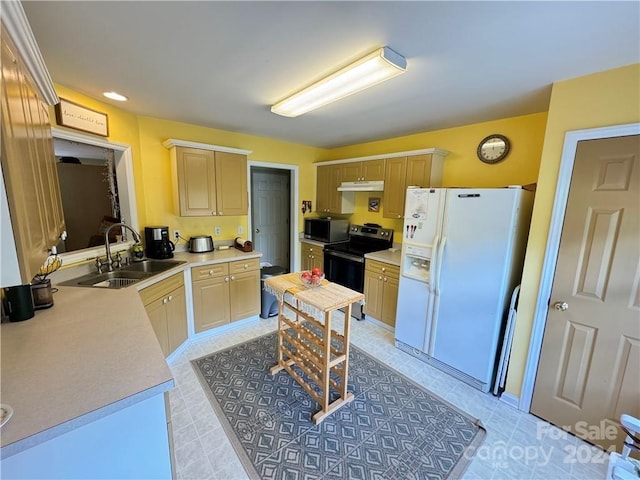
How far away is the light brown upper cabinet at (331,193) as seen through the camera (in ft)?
13.0

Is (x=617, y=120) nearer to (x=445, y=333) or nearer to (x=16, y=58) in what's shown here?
(x=445, y=333)

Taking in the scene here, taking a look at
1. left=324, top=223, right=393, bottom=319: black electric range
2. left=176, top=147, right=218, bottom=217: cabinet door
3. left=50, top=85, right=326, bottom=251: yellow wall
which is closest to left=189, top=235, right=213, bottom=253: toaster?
left=50, top=85, right=326, bottom=251: yellow wall

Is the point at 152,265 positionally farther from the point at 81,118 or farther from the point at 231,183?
the point at 81,118

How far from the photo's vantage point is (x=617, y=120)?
1551 millimetres

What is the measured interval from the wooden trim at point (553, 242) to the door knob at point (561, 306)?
0.17 feet

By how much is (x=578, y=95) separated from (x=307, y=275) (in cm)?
224

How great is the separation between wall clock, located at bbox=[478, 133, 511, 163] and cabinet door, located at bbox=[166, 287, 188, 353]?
348cm

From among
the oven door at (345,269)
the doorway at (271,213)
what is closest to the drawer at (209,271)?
the oven door at (345,269)

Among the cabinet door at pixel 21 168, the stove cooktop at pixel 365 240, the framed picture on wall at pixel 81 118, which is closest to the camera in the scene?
the cabinet door at pixel 21 168

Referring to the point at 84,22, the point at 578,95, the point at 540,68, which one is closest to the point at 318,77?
the point at 84,22

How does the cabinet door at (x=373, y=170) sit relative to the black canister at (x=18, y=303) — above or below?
above

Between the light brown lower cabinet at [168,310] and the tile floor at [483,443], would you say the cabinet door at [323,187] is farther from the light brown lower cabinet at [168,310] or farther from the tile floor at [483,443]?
the tile floor at [483,443]

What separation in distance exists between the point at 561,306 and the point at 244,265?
9.67ft

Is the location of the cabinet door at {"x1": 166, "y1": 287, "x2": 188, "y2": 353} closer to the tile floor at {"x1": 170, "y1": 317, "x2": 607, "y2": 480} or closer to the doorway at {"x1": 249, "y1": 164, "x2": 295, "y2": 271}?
the tile floor at {"x1": 170, "y1": 317, "x2": 607, "y2": 480}
